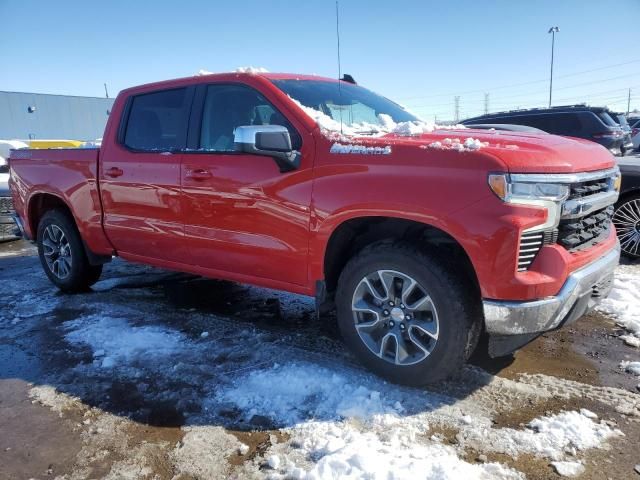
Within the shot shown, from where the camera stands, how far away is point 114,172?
172 inches

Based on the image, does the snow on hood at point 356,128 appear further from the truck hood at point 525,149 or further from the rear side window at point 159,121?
the rear side window at point 159,121

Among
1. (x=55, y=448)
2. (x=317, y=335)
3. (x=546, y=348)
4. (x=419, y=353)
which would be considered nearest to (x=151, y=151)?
(x=317, y=335)

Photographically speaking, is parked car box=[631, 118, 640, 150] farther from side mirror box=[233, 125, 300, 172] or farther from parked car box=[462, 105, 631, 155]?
side mirror box=[233, 125, 300, 172]

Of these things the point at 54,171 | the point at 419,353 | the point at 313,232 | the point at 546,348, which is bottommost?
the point at 546,348

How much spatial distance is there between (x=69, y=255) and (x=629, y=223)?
6.18 m

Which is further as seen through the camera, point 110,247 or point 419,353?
point 110,247

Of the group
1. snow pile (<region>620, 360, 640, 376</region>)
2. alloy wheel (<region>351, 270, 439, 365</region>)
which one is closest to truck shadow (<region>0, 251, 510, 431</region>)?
alloy wheel (<region>351, 270, 439, 365</region>)

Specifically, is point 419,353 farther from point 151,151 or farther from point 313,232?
point 151,151

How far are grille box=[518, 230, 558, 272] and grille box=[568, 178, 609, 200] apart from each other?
0.96 ft

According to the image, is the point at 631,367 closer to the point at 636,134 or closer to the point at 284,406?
the point at 284,406

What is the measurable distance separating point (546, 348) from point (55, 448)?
3211mm

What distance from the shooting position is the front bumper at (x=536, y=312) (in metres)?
2.58

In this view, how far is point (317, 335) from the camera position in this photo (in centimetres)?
386

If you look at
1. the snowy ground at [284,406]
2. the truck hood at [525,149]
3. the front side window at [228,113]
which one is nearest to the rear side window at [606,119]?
the snowy ground at [284,406]
